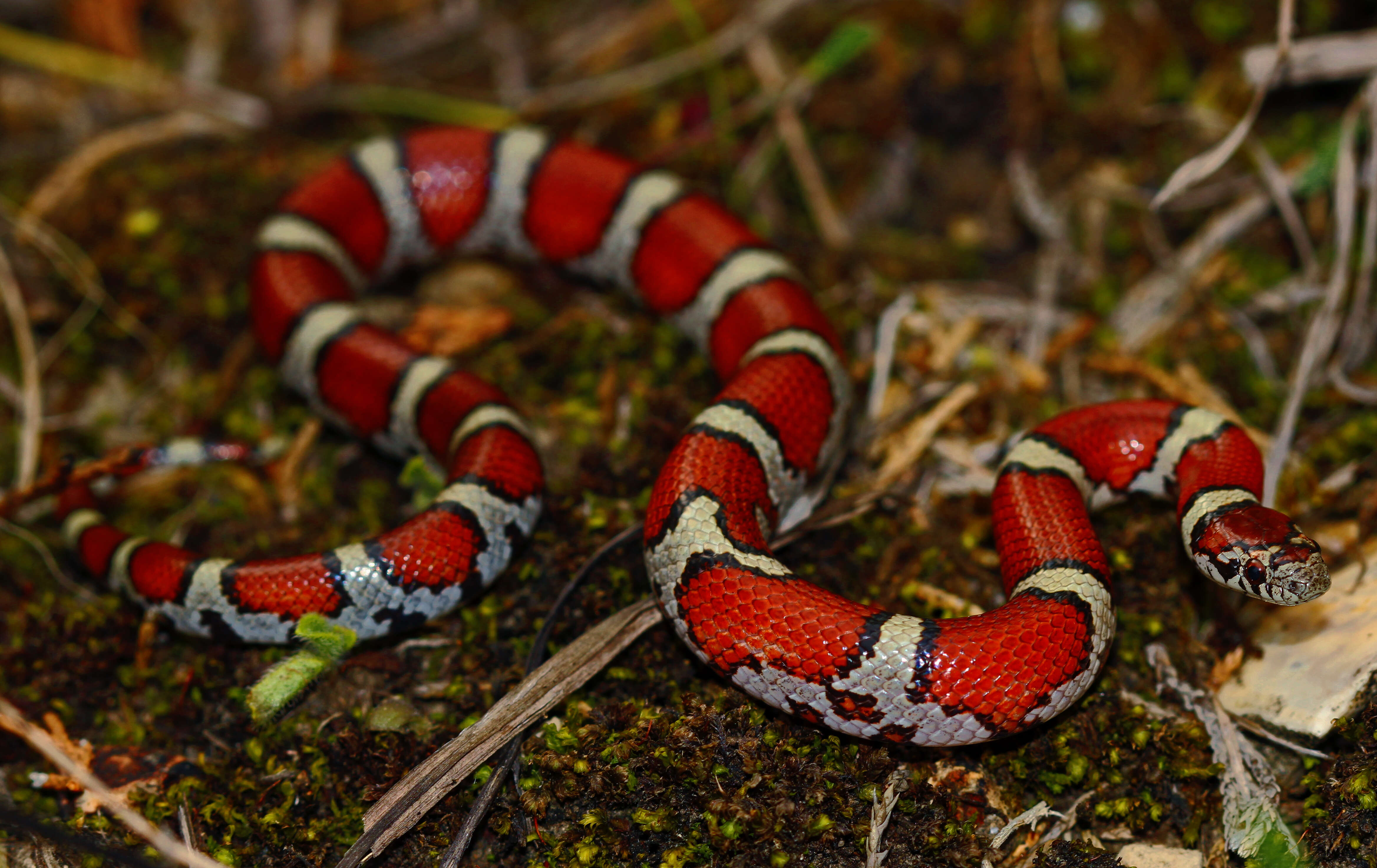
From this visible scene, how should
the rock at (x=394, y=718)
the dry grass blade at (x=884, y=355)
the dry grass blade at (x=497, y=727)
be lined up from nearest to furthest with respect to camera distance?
1. the dry grass blade at (x=497, y=727)
2. the rock at (x=394, y=718)
3. the dry grass blade at (x=884, y=355)

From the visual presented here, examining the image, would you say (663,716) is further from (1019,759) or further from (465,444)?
(465,444)

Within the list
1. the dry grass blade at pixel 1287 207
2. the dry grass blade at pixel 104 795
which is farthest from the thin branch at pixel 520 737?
the dry grass blade at pixel 1287 207

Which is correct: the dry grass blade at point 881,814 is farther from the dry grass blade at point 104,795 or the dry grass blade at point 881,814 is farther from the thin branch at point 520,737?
the dry grass blade at point 104,795

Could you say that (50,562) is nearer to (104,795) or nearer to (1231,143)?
(104,795)

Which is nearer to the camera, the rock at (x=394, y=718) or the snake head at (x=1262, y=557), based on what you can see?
the snake head at (x=1262, y=557)

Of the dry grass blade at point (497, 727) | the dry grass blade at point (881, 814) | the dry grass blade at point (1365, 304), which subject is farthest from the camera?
the dry grass blade at point (1365, 304)

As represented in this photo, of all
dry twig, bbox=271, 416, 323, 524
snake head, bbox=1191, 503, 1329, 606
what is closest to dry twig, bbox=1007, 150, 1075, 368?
snake head, bbox=1191, 503, 1329, 606

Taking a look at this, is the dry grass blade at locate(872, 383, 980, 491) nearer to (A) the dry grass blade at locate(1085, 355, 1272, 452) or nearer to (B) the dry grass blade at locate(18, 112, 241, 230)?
(A) the dry grass blade at locate(1085, 355, 1272, 452)
